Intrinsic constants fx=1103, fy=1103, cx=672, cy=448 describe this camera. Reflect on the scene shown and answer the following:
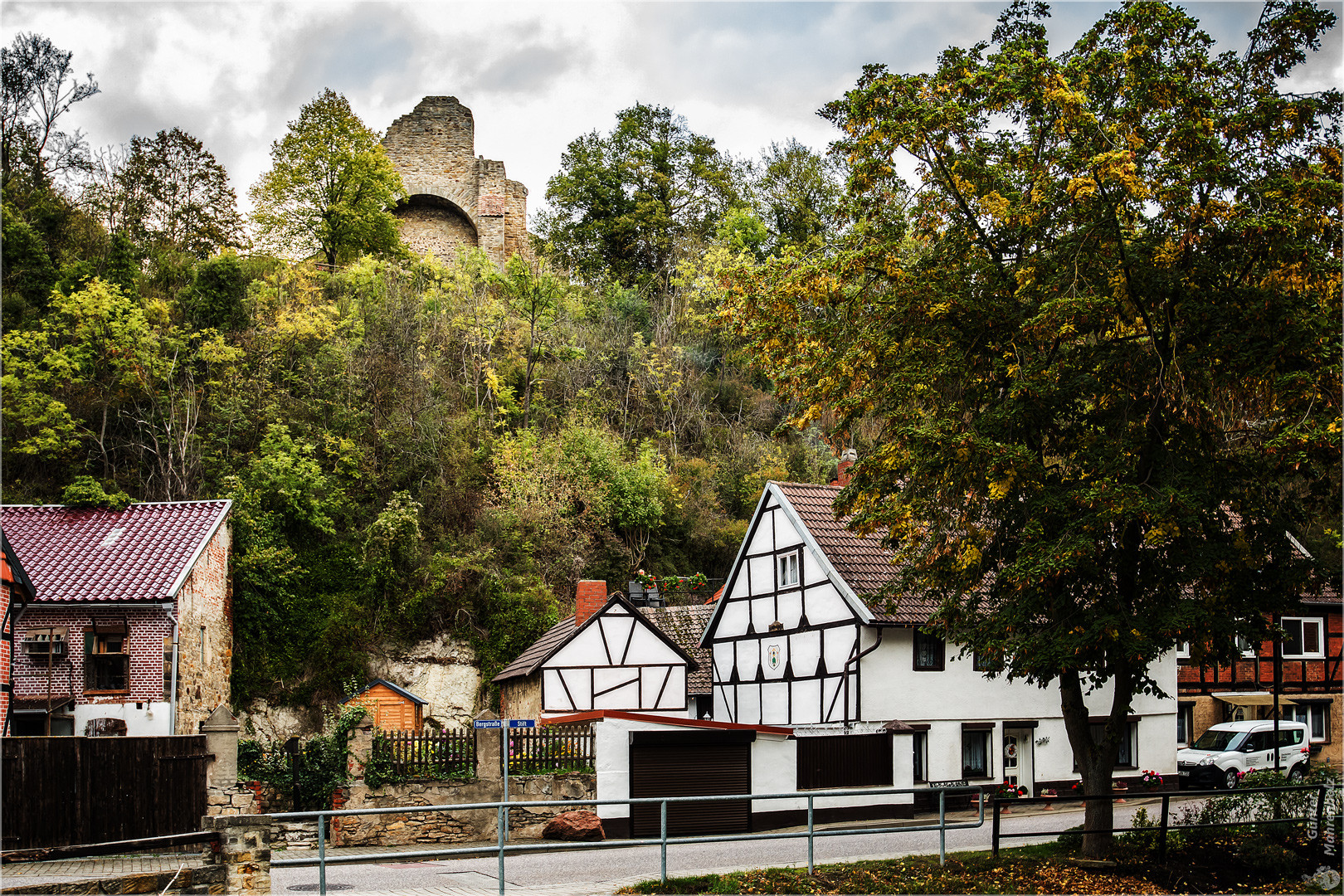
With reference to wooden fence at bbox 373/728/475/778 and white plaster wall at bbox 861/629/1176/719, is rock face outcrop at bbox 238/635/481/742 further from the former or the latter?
white plaster wall at bbox 861/629/1176/719

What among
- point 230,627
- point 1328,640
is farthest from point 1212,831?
point 230,627

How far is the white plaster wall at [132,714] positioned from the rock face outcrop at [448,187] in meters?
26.6

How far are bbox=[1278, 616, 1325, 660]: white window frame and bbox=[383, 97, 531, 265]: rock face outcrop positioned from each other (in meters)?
31.3

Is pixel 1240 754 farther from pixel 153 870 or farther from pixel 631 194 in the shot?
pixel 631 194

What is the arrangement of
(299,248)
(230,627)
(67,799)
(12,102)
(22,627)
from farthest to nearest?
(299,248) → (12,102) → (230,627) → (22,627) → (67,799)

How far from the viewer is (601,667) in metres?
25.4

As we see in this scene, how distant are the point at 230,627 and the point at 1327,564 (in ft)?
76.6

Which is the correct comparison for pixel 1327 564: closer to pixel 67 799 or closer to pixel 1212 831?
pixel 1212 831

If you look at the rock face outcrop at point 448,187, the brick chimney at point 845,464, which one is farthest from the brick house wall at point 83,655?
the rock face outcrop at point 448,187

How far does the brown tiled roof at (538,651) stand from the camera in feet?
82.2

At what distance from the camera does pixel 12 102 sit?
35.6m

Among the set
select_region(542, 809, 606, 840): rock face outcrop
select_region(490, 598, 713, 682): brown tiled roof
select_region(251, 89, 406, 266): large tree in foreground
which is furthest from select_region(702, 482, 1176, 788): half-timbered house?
select_region(251, 89, 406, 266): large tree in foreground

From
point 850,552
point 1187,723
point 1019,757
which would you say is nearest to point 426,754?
point 850,552

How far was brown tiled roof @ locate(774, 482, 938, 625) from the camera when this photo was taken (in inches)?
915
